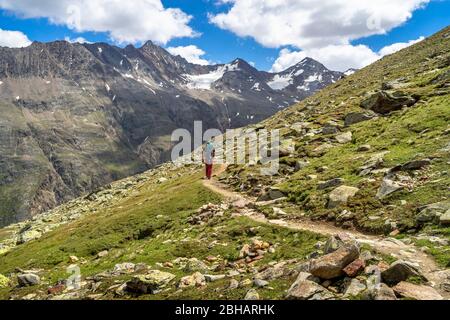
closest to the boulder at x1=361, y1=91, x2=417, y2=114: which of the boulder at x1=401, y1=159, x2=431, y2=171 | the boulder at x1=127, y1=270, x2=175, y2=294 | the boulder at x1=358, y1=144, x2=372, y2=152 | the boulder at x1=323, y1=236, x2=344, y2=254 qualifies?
the boulder at x1=358, y1=144, x2=372, y2=152

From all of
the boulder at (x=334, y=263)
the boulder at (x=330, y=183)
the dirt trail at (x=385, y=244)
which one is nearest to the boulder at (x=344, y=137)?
the boulder at (x=330, y=183)

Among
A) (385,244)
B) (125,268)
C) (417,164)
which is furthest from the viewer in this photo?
(417,164)

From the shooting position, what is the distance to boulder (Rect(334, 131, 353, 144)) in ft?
131

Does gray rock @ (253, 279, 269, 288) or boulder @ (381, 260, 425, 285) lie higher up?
boulder @ (381, 260, 425, 285)

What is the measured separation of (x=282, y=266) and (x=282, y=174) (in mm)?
20298

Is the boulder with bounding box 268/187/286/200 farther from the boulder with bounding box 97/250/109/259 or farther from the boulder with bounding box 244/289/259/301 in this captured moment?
the boulder with bounding box 244/289/259/301

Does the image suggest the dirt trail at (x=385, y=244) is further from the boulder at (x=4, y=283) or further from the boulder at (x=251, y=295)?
the boulder at (x=4, y=283)

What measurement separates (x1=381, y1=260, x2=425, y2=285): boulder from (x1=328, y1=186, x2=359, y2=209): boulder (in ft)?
35.3

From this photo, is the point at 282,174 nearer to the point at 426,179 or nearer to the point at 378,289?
the point at 426,179

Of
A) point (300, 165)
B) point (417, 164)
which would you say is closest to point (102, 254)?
point (300, 165)

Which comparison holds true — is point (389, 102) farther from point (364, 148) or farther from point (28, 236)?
point (28, 236)

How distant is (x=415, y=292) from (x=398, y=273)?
3.09 ft

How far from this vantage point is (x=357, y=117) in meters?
45.7
